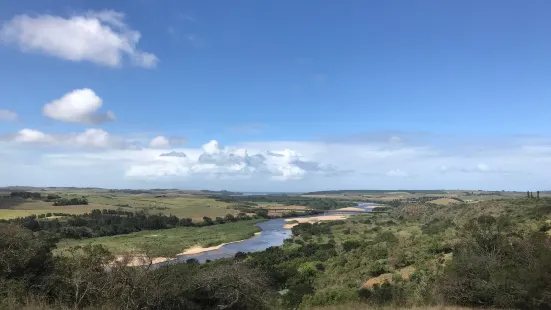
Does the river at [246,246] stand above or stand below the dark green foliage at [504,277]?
below

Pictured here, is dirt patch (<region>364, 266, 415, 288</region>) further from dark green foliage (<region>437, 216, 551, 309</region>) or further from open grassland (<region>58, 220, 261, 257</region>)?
open grassland (<region>58, 220, 261, 257</region>)

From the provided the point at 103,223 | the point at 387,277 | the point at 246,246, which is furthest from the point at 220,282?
the point at 103,223

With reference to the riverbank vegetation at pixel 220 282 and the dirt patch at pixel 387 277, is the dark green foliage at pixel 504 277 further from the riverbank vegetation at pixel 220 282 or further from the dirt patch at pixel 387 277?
the dirt patch at pixel 387 277

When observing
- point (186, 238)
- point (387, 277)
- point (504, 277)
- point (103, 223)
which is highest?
point (504, 277)

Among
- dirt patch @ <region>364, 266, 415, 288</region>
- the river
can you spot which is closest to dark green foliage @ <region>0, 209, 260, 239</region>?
the river

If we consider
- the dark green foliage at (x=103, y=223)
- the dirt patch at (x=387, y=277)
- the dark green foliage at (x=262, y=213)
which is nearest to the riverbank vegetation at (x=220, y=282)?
the dirt patch at (x=387, y=277)

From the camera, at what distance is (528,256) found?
78.6 feet

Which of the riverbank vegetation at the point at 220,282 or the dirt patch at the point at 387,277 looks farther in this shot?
the dirt patch at the point at 387,277

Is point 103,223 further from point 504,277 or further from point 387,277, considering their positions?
point 504,277

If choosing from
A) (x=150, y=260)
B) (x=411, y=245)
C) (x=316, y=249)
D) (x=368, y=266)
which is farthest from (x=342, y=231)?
(x=150, y=260)

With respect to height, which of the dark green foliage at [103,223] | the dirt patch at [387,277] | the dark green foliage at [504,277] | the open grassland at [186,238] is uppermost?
the dark green foliage at [504,277]

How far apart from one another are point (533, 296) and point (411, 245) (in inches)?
1194

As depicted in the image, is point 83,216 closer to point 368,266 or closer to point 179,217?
point 179,217

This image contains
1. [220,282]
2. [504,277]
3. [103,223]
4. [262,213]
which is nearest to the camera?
[220,282]
